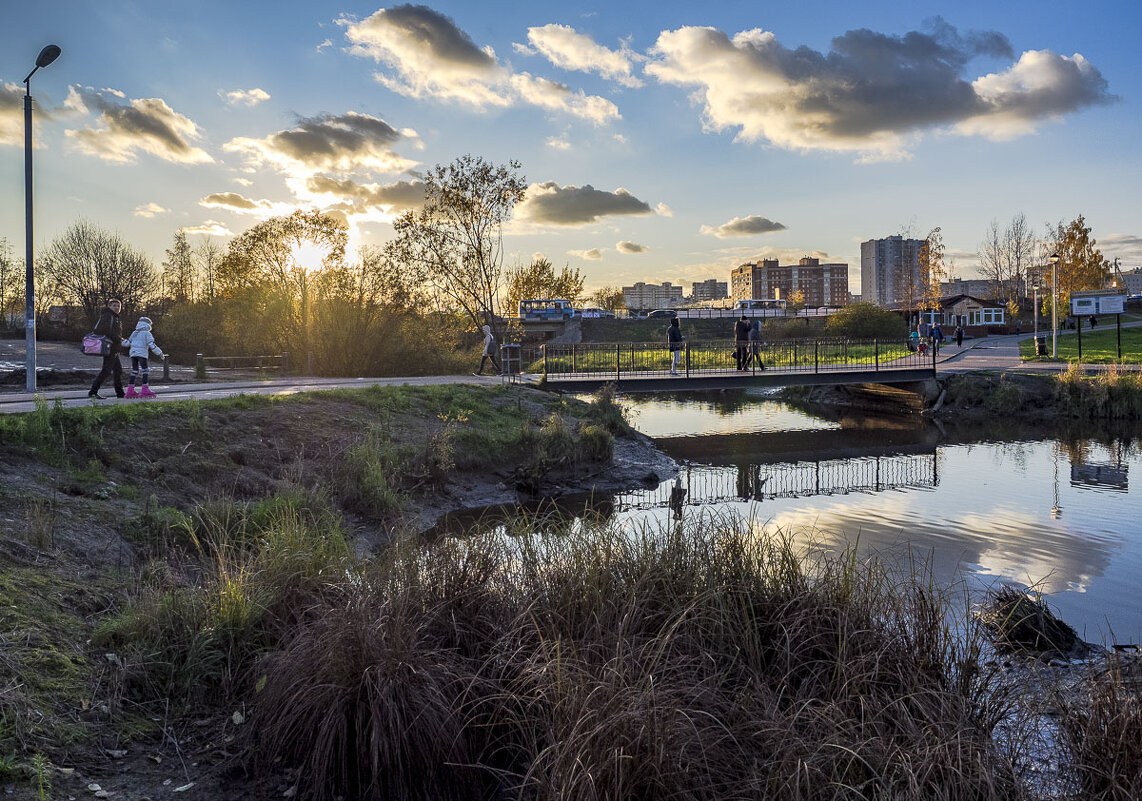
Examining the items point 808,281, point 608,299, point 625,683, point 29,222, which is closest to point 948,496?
point 625,683

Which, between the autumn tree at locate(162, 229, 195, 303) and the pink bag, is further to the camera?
the autumn tree at locate(162, 229, 195, 303)

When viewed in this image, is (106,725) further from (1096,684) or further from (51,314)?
(51,314)

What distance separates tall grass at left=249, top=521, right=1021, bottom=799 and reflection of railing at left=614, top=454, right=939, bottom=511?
28.8 feet

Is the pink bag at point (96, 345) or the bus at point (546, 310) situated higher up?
the bus at point (546, 310)

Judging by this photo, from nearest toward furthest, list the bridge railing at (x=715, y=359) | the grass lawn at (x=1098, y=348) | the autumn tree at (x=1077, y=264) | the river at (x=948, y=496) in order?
1. the river at (x=948, y=496)
2. the bridge railing at (x=715, y=359)
3. the grass lawn at (x=1098, y=348)
4. the autumn tree at (x=1077, y=264)

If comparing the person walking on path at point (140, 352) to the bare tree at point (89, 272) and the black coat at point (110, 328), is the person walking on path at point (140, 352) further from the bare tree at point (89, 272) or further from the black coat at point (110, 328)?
the bare tree at point (89, 272)

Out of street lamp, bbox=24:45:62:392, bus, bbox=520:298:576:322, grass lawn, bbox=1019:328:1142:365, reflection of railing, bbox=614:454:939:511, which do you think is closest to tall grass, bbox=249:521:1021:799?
reflection of railing, bbox=614:454:939:511

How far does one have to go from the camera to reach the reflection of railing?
622 inches

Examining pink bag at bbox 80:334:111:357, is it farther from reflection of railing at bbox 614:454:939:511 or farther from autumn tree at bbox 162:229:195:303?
autumn tree at bbox 162:229:195:303

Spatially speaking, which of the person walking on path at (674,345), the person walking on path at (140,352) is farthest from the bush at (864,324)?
the person walking on path at (140,352)

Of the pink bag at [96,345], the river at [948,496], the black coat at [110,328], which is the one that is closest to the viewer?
the river at [948,496]

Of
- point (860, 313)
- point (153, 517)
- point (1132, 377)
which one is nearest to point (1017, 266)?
point (860, 313)

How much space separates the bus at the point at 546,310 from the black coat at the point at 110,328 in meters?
52.6

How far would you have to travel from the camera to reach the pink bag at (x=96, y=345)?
15.7 metres
